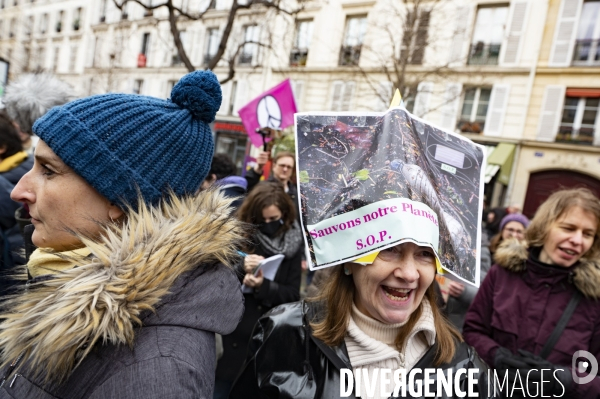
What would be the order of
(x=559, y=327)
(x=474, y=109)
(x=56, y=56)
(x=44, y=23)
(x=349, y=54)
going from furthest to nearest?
(x=44, y=23)
(x=56, y=56)
(x=349, y=54)
(x=474, y=109)
(x=559, y=327)

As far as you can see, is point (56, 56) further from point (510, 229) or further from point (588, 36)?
point (510, 229)

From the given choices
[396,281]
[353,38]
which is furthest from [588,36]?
[396,281]

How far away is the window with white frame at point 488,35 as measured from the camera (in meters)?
13.5

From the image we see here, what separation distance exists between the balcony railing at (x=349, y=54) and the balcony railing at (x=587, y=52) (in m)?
7.48

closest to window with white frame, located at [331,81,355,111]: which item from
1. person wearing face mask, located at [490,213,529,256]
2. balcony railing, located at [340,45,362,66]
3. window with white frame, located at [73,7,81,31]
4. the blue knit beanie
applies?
balcony railing, located at [340,45,362,66]

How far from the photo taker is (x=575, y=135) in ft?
41.1

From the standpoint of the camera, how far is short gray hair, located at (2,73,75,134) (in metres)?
2.76

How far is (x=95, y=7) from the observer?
25547 millimetres

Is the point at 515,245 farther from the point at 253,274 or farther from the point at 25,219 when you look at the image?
the point at 25,219

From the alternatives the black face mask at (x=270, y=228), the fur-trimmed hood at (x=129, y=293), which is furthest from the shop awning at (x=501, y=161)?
the fur-trimmed hood at (x=129, y=293)

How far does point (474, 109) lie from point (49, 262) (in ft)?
49.2

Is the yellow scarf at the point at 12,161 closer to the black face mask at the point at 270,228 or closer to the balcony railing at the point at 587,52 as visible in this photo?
the black face mask at the point at 270,228

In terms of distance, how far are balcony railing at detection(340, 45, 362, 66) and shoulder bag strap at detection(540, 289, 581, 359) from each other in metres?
15.1

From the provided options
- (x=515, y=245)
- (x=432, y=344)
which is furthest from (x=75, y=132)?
(x=515, y=245)
